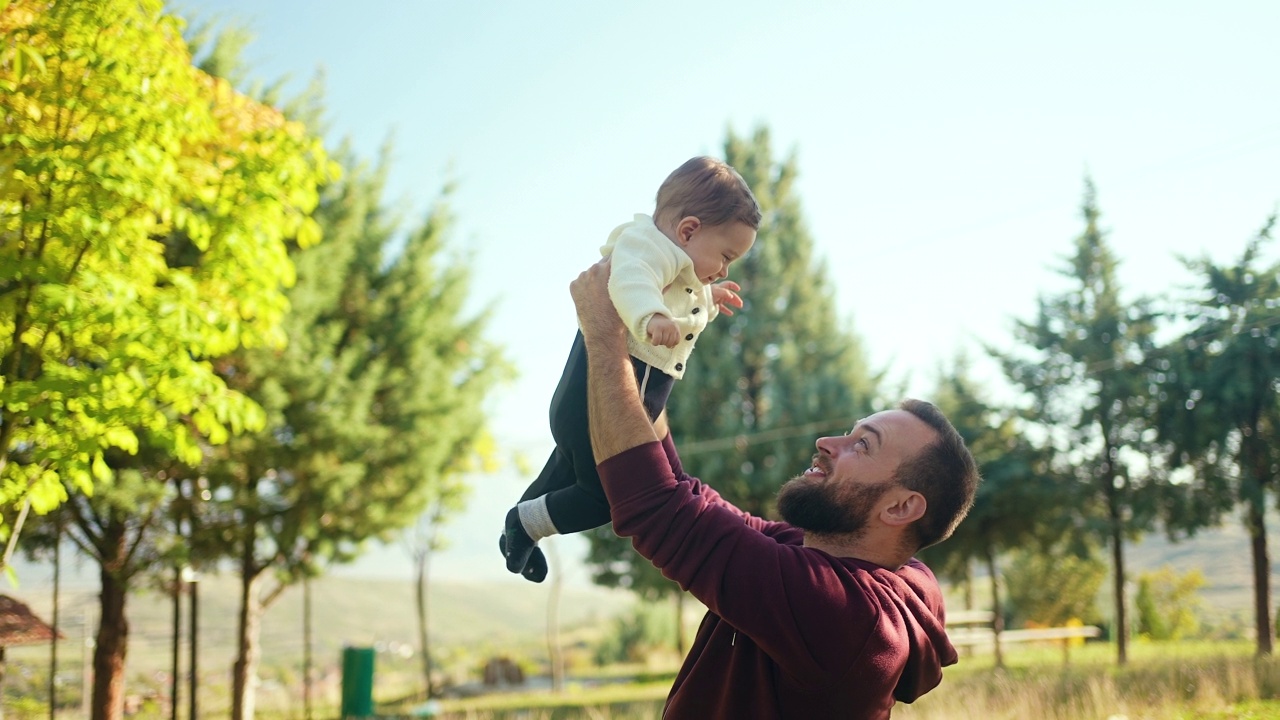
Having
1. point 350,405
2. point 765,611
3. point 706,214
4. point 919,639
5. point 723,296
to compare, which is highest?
point 350,405

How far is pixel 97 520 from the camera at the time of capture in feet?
46.2

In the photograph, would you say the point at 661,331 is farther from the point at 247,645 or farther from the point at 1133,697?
the point at 247,645

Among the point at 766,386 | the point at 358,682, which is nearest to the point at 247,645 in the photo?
the point at 358,682

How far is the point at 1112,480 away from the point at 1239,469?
8.94 feet

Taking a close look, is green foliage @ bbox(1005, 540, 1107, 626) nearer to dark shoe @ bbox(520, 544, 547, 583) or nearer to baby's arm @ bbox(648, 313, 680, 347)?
dark shoe @ bbox(520, 544, 547, 583)

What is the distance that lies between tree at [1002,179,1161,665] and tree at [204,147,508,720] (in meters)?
10.8

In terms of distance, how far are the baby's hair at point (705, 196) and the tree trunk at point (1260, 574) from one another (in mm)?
12761

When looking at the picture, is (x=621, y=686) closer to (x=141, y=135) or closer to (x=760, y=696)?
(x=141, y=135)

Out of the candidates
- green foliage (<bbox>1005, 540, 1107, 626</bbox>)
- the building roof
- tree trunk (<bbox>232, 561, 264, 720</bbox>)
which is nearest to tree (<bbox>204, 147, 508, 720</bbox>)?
tree trunk (<bbox>232, 561, 264, 720</bbox>)

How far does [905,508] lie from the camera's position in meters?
2.43

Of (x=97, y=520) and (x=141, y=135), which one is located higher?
(x=141, y=135)

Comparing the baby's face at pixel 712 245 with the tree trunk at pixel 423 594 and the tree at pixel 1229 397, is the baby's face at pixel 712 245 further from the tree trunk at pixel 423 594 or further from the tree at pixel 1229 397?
the tree trunk at pixel 423 594

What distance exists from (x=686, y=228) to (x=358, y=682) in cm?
1553

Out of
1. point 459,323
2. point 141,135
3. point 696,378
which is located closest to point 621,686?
point 696,378
